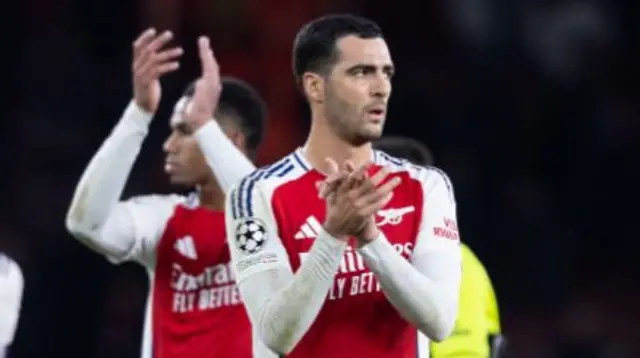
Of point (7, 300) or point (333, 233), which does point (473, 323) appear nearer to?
point (333, 233)

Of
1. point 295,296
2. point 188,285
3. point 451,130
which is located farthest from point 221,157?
point 451,130

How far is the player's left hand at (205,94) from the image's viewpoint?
6.77m

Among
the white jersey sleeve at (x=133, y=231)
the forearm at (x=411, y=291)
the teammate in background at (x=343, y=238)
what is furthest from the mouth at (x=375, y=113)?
the white jersey sleeve at (x=133, y=231)

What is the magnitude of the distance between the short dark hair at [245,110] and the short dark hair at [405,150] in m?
0.46

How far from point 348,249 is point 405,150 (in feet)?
5.39

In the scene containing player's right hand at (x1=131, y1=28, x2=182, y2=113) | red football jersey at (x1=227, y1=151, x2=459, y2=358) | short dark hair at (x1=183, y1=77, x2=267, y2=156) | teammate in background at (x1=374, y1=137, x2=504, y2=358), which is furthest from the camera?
short dark hair at (x1=183, y1=77, x2=267, y2=156)

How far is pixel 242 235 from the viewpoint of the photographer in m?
5.41

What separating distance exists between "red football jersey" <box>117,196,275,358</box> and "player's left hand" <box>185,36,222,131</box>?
0.35 meters

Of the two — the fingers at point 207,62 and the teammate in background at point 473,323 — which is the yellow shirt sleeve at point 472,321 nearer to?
the teammate in background at point 473,323

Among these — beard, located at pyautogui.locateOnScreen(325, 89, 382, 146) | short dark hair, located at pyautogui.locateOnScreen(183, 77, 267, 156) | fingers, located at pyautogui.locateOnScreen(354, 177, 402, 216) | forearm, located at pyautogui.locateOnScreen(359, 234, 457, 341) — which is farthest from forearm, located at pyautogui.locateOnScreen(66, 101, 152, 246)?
fingers, located at pyautogui.locateOnScreen(354, 177, 402, 216)

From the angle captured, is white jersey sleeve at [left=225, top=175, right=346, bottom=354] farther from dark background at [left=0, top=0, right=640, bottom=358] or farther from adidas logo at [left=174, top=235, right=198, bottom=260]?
dark background at [left=0, top=0, right=640, bottom=358]

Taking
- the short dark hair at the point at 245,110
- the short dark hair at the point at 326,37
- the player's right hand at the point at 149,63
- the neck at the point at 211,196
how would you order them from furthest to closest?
the short dark hair at the point at 245,110
the neck at the point at 211,196
the player's right hand at the point at 149,63
the short dark hair at the point at 326,37

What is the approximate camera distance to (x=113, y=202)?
669 cm

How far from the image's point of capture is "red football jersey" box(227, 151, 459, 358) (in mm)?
5371
